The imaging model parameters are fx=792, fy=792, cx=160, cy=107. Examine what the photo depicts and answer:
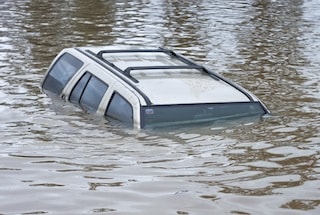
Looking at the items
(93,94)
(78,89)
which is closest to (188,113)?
(93,94)

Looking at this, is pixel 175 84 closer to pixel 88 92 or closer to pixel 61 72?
pixel 88 92

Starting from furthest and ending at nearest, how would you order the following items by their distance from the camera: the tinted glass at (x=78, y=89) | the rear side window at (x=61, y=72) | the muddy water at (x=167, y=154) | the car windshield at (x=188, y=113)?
the rear side window at (x=61, y=72), the tinted glass at (x=78, y=89), the car windshield at (x=188, y=113), the muddy water at (x=167, y=154)

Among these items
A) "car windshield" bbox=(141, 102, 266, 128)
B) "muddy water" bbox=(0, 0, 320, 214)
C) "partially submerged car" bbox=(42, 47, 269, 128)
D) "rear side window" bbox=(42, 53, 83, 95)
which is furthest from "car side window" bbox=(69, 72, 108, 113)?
"car windshield" bbox=(141, 102, 266, 128)

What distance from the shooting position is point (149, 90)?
32.8ft

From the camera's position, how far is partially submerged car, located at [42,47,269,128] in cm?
980

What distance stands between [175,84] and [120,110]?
31.4 inches

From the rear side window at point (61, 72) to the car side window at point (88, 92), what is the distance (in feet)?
1.19

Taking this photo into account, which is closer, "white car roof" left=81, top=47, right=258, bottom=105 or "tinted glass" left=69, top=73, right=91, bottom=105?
"white car roof" left=81, top=47, right=258, bottom=105

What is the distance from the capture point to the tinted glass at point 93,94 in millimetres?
10555

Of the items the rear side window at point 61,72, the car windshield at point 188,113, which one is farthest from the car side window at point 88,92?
the car windshield at point 188,113

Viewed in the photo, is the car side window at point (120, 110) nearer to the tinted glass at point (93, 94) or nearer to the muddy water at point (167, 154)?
the muddy water at point (167, 154)

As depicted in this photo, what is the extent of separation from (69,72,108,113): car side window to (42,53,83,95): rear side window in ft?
1.19

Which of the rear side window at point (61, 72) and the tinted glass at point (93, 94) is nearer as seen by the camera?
Answer: the tinted glass at point (93, 94)

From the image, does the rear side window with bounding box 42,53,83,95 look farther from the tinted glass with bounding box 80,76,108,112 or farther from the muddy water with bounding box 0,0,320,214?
the tinted glass with bounding box 80,76,108,112
